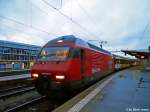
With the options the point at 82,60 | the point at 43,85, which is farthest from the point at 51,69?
the point at 82,60

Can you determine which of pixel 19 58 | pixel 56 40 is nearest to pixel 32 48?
pixel 19 58

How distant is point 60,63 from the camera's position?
9992 millimetres

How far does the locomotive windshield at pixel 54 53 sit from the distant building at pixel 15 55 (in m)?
30.5

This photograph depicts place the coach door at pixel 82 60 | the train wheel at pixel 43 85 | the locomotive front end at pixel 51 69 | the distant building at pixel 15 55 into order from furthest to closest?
the distant building at pixel 15 55 → the coach door at pixel 82 60 → the train wheel at pixel 43 85 → the locomotive front end at pixel 51 69

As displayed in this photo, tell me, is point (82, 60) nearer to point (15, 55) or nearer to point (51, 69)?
point (51, 69)

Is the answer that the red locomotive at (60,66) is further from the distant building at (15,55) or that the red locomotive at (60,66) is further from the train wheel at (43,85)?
the distant building at (15,55)

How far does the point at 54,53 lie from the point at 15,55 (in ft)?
128

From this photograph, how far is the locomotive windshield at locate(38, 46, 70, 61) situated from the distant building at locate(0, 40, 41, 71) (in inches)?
1200

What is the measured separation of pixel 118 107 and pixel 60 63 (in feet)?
11.8

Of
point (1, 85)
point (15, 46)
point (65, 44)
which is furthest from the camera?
point (15, 46)

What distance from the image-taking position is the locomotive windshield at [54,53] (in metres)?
10.3

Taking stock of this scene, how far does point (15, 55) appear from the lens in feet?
157

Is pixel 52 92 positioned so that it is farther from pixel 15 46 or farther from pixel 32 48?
pixel 32 48

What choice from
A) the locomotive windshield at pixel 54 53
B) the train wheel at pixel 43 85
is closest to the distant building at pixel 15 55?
the locomotive windshield at pixel 54 53
